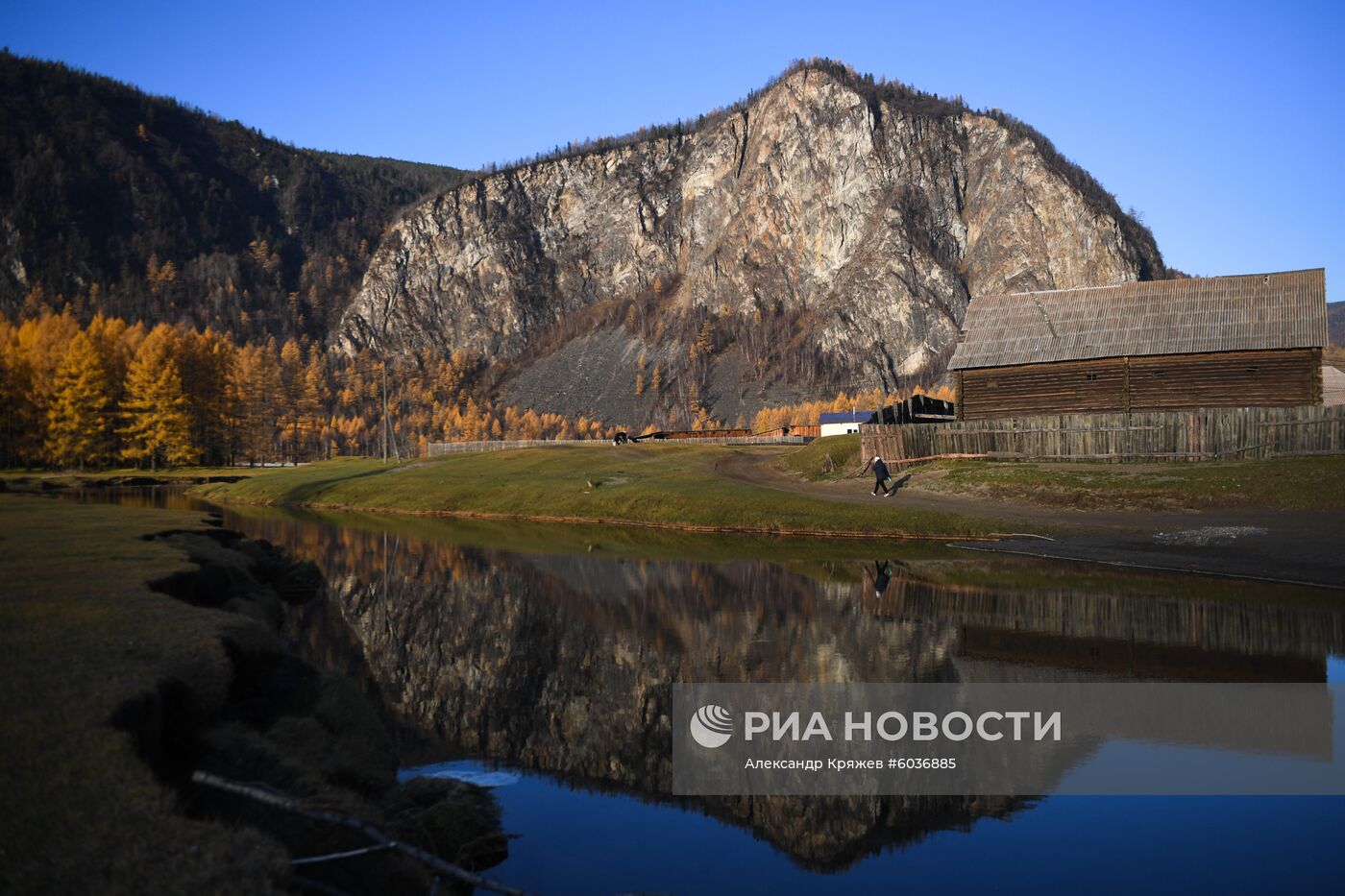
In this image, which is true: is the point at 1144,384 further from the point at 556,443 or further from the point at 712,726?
the point at 556,443

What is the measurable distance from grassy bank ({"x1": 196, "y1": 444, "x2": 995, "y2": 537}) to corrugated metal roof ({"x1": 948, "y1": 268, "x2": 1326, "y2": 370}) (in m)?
19.1

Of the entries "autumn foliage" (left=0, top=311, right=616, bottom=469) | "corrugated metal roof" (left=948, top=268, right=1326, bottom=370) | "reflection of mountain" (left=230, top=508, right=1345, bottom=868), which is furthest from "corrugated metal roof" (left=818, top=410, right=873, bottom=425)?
"reflection of mountain" (left=230, top=508, right=1345, bottom=868)

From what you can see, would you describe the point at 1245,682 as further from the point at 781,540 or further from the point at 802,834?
the point at 781,540

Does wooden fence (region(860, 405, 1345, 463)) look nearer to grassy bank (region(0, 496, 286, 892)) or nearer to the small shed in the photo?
grassy bank (region(0, 496, 286, 892))

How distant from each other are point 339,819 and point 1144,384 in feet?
185

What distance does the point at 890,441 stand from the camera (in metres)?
55.3

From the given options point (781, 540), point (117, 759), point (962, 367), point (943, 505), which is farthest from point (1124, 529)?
point (117, 759)

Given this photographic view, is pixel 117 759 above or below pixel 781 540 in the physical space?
above

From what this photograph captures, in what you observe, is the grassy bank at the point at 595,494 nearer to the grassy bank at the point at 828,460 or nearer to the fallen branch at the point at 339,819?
the grassy bank at the point at 828,460

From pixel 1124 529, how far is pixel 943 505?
9.68 metres

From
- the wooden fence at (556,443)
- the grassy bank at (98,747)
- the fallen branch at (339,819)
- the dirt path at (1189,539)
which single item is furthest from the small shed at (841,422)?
the fallen branch at (339,819)

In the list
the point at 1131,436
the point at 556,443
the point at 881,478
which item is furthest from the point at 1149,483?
the point at 556,443

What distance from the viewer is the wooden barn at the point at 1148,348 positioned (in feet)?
169

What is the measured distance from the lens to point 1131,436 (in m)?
49.0
